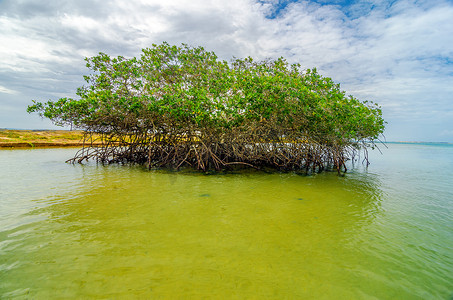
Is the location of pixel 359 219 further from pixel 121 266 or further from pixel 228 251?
pixel 121 266

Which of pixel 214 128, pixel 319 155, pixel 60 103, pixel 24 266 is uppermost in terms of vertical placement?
pixel 60 103

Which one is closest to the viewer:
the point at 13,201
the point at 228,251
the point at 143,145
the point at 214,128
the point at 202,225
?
the point at 228,251

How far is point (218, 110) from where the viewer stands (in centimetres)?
675

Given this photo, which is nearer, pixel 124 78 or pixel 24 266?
pixel 24 266

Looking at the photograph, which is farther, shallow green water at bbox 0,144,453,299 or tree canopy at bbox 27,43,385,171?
tree canopy at bbox 27,43,385,171

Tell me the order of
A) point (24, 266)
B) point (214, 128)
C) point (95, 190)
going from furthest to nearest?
point (214, 128) → point (95, 190) → point (24, 266)

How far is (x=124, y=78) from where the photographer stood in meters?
8.34

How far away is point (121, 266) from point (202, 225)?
130 cm

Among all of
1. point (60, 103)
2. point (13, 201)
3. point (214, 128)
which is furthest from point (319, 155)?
point (60, 103)

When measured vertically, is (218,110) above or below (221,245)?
above

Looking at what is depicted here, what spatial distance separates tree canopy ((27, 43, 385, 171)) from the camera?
6.85 metres

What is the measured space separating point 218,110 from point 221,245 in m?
4.78

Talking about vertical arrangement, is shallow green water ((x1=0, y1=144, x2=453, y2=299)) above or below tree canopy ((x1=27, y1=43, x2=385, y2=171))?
below

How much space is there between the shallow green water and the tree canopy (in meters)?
3.03
